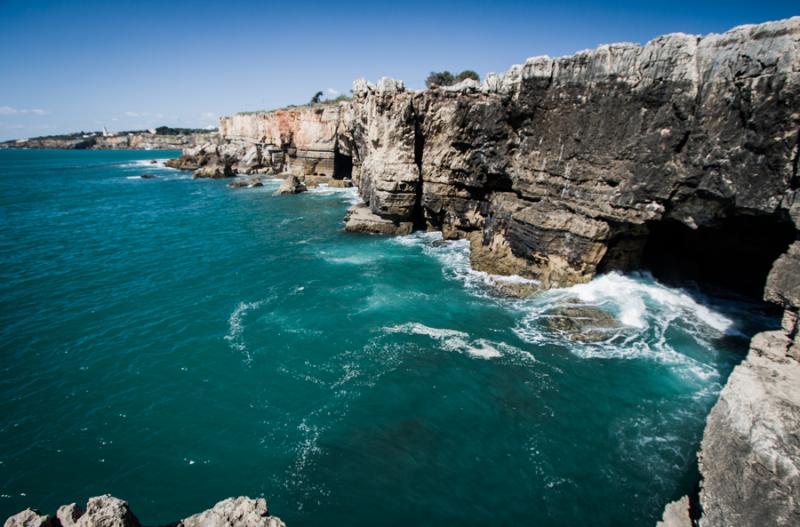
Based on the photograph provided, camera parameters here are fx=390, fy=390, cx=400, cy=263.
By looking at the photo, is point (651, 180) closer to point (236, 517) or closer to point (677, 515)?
point (677, 515)

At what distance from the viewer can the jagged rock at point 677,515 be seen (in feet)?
33.7

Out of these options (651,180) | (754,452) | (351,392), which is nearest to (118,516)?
(351,392)

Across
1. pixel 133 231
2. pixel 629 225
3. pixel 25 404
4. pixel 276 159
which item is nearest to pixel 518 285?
pixel 629 225

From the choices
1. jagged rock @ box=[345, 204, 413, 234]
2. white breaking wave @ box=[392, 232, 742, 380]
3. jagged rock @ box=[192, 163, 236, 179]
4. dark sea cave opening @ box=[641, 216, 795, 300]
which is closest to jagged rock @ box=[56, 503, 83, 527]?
white breaking wave @ box=[392, 232, 742, 380]

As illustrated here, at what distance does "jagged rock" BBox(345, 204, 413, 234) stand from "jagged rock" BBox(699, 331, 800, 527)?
1146 inches

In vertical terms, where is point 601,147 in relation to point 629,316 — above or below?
above

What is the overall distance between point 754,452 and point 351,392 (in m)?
12.3

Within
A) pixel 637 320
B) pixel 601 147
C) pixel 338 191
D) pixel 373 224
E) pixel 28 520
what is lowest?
pixel 637 320

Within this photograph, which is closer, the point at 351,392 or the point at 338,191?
the point at 351,392

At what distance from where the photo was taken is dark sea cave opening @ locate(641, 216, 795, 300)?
2098cm

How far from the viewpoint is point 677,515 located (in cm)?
1052

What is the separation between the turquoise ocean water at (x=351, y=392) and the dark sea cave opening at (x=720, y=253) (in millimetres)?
2614

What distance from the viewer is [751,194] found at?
56.8 feet

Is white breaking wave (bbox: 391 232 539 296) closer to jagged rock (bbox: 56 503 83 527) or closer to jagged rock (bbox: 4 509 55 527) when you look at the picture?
jagged rock (bbox: 56 503 83 527)
